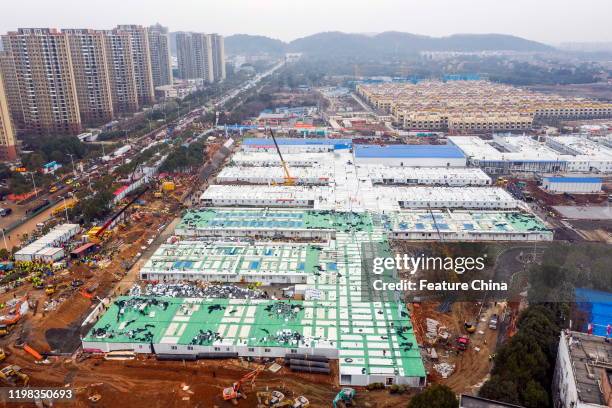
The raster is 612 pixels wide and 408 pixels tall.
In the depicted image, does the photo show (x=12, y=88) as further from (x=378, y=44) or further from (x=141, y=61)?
(x=378, y=44)

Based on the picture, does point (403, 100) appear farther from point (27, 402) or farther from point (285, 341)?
point (27, 402)

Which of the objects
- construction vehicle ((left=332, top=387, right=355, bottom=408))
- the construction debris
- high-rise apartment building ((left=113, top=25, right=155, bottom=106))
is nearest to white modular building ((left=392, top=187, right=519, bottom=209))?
the construction debris

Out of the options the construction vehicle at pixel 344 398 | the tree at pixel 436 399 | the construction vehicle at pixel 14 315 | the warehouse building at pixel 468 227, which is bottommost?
the construction vehicle at pixel 14 315

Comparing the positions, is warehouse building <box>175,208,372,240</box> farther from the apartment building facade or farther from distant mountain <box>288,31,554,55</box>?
distant mountain <box>288,31,554,55</box>

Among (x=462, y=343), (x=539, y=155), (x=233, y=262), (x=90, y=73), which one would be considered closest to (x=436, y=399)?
(x=462, y=343)

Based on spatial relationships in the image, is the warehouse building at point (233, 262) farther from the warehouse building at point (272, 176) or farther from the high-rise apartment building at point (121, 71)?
the high-rise apartment building at point (121, 71)

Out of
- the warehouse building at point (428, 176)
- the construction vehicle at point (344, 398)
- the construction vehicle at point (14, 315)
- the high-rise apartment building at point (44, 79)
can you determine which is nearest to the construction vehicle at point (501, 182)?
the warehouse building at point (428, 176)

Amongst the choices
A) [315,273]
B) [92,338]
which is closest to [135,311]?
[92,338]
